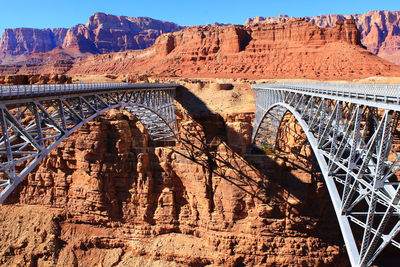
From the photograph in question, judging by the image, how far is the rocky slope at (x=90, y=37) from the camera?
15762cm

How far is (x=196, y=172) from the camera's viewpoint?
31.3 m

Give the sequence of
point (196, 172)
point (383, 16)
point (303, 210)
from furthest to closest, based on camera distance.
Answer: point (383, 16), point (196, 172), point (303, 210)

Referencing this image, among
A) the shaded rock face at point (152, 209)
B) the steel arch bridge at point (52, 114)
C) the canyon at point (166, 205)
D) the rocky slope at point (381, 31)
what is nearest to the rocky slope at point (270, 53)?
the canyon at point (166, 205)

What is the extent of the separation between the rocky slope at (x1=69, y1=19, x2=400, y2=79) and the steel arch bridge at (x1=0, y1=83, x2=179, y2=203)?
4335 centimetres

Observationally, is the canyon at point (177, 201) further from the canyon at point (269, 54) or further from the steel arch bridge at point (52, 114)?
the canyon at point (269, 54)

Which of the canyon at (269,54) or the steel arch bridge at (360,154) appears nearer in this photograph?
the steel arch bridge at (360,154)

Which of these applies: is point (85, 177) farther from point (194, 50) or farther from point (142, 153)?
point (194, 50)

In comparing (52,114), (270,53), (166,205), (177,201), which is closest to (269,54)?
(270,53)

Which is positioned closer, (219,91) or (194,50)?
(219,91)

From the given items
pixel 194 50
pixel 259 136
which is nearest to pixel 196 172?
pixel 259 136

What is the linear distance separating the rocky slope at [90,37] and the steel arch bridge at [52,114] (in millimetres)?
131571

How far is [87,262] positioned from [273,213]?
2003 centimetres

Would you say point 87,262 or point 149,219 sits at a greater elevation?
point 149,219

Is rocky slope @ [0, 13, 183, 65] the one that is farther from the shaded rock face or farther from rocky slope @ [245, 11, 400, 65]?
the shaded rock face
